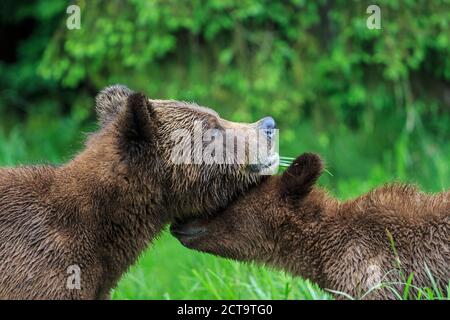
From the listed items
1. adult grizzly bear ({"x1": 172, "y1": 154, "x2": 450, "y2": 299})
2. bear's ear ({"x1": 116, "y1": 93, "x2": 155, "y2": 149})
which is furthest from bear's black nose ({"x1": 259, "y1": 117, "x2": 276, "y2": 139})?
bear's ear ({"x1": 116, "y1": 93, "x2": 155, "y2": 149})

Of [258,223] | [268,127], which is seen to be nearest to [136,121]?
[268,127]

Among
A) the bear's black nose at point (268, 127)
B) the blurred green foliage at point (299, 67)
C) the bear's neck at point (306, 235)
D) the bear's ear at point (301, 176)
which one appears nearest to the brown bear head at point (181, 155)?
the bear's black nose at point (268, 127)

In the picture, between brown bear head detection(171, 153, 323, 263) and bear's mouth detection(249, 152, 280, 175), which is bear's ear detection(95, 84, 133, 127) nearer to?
brown bear head detection(171, 153, 323, 263)

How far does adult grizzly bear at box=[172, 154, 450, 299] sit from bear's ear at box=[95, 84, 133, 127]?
821 mm

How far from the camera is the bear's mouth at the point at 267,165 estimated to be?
5605 mm

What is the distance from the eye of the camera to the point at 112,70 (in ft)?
35.7

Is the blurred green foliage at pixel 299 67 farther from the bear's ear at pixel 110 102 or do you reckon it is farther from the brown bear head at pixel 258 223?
the bear's ear at pixel 110 102

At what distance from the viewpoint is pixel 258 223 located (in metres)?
5.73

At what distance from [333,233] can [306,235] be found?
6.9 inches

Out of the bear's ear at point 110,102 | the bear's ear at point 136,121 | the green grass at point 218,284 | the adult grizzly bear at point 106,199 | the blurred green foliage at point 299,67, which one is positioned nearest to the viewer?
the adult grizzly bear at point 106,199

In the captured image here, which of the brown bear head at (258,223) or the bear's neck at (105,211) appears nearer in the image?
the bear's neck at (105,211)

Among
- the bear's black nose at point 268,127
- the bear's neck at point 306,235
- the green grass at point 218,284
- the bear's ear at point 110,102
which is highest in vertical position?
the bear's ear at point 110,102
